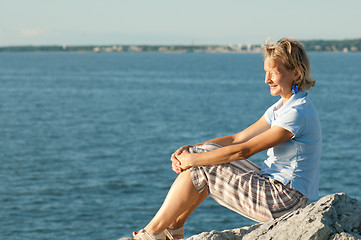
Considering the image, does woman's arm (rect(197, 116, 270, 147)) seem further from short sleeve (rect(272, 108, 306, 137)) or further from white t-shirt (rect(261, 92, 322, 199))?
short sleeve (rect(272, 108, 306, 137))

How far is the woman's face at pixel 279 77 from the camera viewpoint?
14.7 ft

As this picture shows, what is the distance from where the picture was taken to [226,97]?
6353 centimetres

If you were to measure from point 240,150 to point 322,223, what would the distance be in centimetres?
108

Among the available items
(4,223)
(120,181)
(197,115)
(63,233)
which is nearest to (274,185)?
(63,233)

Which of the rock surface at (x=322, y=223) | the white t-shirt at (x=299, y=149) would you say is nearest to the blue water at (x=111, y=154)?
the white t-shirt at (x=299, y=149)

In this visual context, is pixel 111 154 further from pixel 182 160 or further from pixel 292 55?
pixel 292 55

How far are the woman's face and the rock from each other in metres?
1.08

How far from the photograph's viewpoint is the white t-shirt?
4.33 metres

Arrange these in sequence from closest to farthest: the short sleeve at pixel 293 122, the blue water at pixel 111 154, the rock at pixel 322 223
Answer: the rock at pixel 322 223
the short sleeve at pixel 293 122
the blue water at pixel 111 154

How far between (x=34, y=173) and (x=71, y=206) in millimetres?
5412

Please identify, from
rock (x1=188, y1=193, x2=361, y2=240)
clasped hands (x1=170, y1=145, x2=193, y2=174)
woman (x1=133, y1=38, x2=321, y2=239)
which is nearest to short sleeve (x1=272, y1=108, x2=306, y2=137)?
woman (x1=133, y1=38, x2=321, y2=239)

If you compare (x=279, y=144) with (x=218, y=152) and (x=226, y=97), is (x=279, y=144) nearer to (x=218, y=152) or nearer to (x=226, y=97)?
(x=218, y=152)

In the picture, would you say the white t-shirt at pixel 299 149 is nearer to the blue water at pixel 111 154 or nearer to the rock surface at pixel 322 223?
the rock surface at pixel 322 223

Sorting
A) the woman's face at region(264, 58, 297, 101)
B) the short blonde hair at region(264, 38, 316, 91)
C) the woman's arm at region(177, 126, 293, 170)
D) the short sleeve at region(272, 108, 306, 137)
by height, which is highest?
the short blonde hair at region(264, 38, 316, 91)
